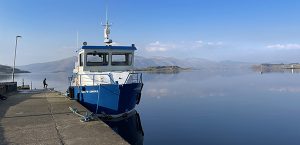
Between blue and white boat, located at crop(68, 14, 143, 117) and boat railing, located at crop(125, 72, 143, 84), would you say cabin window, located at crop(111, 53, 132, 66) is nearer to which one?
blue and white boat, located at crop(68, 14, 143, 117)

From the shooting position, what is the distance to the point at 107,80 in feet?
63.5

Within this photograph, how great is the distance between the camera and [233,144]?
50.7ft

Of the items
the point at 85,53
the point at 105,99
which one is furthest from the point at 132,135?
the point at 85,53

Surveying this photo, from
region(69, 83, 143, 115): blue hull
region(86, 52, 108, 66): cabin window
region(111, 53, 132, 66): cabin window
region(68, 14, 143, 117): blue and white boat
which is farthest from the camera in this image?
region(111, 53, 132, 66): cabin window

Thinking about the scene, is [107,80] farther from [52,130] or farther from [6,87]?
[6,87]

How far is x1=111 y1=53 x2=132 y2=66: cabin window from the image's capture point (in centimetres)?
2167

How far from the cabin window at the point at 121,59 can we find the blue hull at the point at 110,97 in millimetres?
2527

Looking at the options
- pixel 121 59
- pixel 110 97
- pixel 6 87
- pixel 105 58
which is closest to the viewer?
pixel 110 97

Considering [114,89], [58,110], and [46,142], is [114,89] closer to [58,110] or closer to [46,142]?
[58,110]

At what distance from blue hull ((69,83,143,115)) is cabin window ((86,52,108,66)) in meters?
2.12

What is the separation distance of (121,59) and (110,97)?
14.5 feet

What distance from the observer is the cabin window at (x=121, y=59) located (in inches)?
853

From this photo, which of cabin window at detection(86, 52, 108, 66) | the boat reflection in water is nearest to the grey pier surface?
the boat reflection in water

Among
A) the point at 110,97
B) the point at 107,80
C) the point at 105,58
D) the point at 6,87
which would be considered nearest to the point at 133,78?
the point at 107,80
